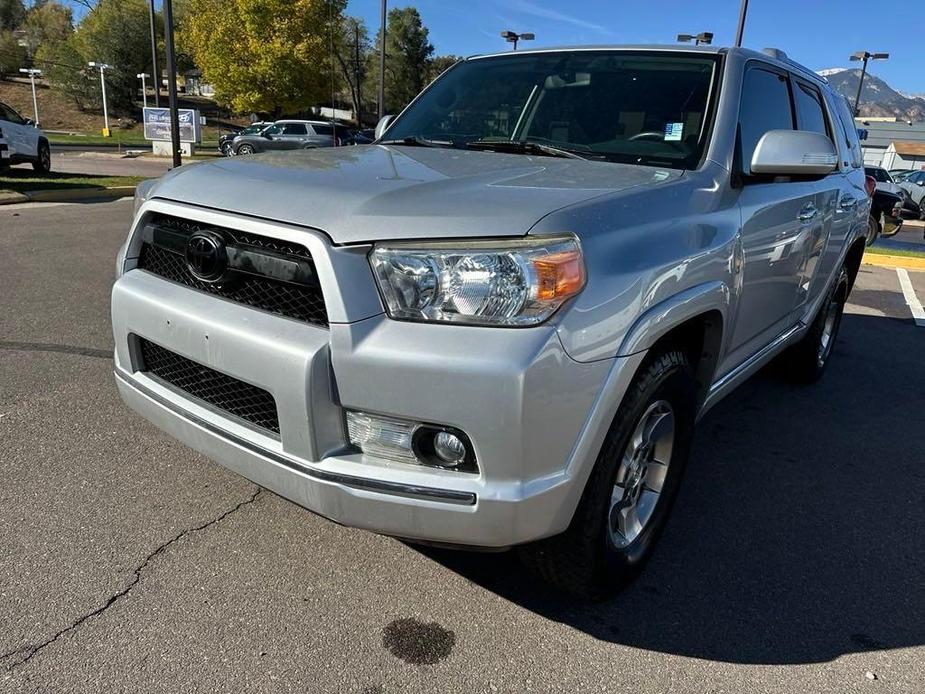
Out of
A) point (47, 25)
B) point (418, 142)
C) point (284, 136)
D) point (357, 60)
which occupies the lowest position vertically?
point (284, 136)

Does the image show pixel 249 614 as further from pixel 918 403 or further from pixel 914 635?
pixel 918 403

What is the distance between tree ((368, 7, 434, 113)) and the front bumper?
6033 centimetres

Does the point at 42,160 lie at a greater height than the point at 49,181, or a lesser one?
greater

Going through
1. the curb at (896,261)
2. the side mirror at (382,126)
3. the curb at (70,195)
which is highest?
the side mirror at (382,126)

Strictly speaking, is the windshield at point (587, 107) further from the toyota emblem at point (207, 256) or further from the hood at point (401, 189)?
the toyota emblem at point (207, 256)

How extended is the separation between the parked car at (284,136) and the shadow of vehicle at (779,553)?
27.0 m

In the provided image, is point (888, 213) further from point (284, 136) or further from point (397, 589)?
point (284, 136)

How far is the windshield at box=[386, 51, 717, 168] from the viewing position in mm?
2951

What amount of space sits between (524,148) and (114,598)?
2.28m

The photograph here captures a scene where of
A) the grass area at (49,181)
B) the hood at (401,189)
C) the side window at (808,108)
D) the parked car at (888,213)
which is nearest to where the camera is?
the hood at (401,189)

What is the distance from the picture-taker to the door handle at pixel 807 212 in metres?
3.50

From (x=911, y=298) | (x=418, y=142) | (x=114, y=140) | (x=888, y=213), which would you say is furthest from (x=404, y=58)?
(x=418, y=142)

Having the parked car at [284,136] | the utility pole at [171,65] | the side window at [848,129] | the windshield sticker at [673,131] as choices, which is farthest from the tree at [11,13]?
the windshield sticker at [673,131]

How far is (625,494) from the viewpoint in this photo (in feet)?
8.22
